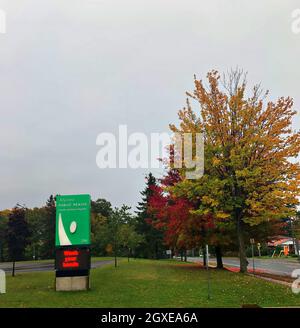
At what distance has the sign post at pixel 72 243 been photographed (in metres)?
15.6

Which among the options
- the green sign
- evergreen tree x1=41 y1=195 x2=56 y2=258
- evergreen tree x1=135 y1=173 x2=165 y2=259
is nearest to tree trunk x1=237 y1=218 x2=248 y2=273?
the green sign

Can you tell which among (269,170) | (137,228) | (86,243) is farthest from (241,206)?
(137,228)

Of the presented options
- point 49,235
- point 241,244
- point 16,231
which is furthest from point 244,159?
point 49,235

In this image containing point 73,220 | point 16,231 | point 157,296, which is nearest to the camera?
point 157,296

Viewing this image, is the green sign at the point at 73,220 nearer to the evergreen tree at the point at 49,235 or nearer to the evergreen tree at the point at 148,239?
the evergreen tree at the point at 148,239

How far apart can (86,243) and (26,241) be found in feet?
38.4

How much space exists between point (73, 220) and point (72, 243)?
105 cm

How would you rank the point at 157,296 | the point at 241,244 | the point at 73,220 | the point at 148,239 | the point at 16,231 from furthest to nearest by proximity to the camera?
the point at 148,239, the point at 16,231, the point at 241,244, the point at 73,220, the point at 157,296

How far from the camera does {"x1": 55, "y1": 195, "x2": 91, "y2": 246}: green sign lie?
53.0 feet

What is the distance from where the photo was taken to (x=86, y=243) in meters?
16.0

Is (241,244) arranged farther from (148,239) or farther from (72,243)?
(148,239)

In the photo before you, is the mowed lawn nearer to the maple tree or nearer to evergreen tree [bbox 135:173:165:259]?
the maple tree

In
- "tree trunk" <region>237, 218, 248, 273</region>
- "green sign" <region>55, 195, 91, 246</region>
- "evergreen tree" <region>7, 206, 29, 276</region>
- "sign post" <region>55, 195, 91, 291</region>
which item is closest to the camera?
"sign post" <region>55, 195, 91, 291</region>

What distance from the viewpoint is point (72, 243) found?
635 inches
